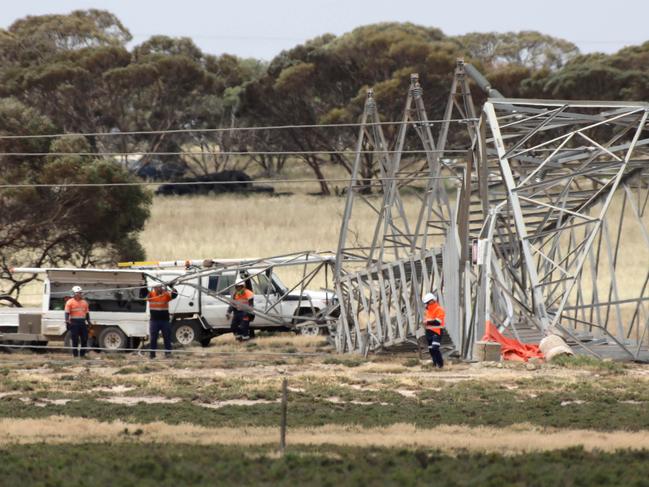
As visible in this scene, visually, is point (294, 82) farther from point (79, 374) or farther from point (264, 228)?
point (79, 374)

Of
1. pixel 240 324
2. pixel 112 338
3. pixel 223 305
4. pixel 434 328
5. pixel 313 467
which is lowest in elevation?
pixel 112 338

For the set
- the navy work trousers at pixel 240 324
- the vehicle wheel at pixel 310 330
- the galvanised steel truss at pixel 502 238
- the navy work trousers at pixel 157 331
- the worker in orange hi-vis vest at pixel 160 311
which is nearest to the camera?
the galvanised steel truss at pixel 502 238

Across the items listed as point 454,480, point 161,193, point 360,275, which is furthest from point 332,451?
point 161,193

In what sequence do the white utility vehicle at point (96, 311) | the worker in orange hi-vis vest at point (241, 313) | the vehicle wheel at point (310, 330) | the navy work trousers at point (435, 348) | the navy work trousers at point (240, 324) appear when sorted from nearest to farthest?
the navy work trousers at point (435, 348) → the white utility vehicle at point (96, 311) → the worker in orange hi-vis vest at point (241, 313) → the navy work trousers at point (240, 324) → the vehicle wheel at point (310, 330)

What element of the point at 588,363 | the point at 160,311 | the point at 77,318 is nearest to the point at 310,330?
the point at 160,311

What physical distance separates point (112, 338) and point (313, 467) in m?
23.4

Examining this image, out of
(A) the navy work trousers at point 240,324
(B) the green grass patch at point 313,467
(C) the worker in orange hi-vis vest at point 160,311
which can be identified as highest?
(B) the green grass patch at point 313,467

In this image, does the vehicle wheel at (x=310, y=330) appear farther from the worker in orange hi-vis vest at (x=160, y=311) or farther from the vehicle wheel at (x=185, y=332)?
the worker in orange hi-vis vest at (x=160, y=311)

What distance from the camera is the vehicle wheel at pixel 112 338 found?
3750 cm

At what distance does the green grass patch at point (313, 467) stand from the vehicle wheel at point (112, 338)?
20.6 m

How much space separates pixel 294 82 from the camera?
80.8 metres

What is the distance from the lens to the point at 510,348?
28312 millimetres

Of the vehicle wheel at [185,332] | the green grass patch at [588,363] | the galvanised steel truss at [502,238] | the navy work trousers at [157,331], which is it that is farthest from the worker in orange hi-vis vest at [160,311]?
the green grass patch at [588,363]

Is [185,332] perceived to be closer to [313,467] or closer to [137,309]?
[137,309]
